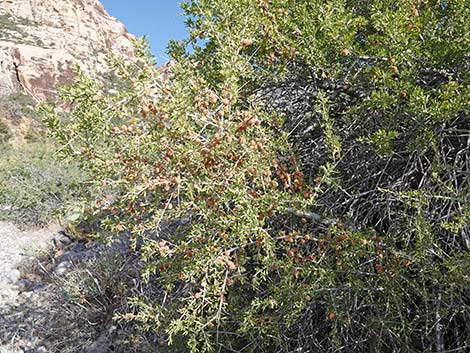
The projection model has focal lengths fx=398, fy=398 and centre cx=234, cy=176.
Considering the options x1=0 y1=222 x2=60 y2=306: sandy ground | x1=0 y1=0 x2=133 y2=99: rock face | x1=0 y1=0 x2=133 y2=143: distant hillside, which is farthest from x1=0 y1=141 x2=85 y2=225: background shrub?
x1=0 y1=0 x2=133 y2=99: rock face

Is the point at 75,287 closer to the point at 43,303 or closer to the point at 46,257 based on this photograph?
the point at 43,303

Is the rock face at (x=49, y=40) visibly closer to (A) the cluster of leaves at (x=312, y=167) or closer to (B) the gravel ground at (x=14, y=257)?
(B) the gravel ground at (x=14, y=257)

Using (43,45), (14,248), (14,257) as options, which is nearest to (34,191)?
(14,248)

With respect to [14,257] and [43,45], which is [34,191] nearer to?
[14,257]

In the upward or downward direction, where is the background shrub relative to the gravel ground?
upward

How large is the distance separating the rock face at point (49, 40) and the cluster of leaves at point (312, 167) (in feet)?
54.5

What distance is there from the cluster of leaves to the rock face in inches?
654

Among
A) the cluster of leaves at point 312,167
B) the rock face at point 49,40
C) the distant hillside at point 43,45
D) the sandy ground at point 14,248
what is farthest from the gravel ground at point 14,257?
the rock face at point 49,40

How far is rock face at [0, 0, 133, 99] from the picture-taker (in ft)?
64.1

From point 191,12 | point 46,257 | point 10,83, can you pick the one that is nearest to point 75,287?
point 46,257

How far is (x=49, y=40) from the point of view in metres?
23.0

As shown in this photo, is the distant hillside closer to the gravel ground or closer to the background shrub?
the background shrub

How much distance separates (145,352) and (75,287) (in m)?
1.25

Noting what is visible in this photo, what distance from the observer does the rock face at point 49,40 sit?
1955cm
